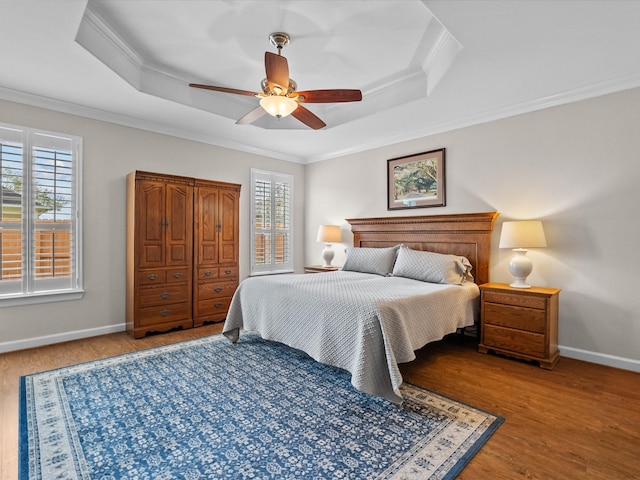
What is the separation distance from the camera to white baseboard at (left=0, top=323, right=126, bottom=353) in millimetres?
3307

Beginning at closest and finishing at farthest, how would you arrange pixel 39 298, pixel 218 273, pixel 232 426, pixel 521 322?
pixel 232 426, pixel 521 322, pixel 39 298, pixel 218 273

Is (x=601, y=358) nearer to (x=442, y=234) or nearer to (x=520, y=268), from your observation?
(x=520, y=268)

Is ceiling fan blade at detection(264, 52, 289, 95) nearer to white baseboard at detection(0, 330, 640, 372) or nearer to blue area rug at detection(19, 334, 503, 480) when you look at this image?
blue area rug at detection(19, 334, 503, 480)

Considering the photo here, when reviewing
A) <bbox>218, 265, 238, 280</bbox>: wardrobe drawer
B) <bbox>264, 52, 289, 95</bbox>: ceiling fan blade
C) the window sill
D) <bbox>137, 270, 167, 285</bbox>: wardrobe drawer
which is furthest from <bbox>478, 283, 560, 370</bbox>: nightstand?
the window sill

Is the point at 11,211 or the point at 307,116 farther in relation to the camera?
the point at 11,211

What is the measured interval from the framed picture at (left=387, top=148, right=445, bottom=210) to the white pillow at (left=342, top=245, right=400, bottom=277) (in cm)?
72

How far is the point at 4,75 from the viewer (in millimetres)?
2977

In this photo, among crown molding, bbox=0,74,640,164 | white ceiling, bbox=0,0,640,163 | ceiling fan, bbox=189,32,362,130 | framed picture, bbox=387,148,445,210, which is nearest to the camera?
white ceiling, bbox=0,0,640,163

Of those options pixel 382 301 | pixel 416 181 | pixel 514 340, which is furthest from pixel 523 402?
pixel 416 181

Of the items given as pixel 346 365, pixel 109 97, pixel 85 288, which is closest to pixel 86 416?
pixel 346 365

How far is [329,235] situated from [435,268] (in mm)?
2056

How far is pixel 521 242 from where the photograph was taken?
10.3 feet

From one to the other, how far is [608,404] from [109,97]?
5.15m

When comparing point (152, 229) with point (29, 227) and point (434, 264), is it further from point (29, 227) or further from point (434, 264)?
point (434, 264)
